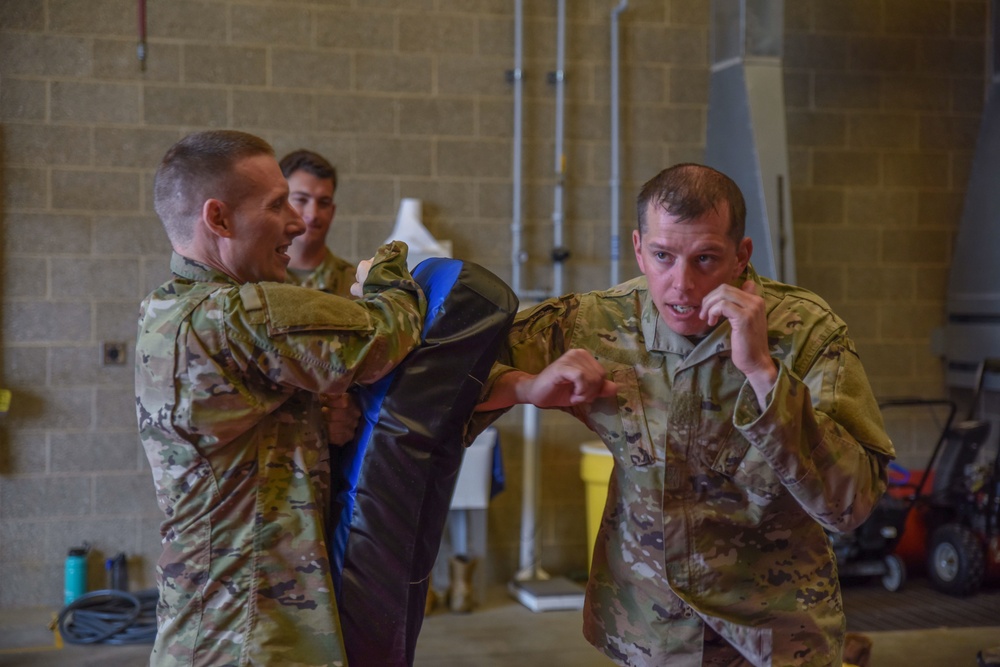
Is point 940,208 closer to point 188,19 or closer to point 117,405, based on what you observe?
point 188,19

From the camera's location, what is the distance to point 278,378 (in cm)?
166

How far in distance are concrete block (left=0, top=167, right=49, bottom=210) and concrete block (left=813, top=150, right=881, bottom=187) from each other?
420cm

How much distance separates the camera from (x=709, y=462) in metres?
1.91

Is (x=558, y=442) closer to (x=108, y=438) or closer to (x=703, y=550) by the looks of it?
(x=108, y=438)

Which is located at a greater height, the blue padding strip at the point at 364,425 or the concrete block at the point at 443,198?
the concrete block at the point at 443,198

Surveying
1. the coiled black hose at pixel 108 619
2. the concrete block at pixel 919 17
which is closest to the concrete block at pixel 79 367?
the coiled black hose at pixel 108 619

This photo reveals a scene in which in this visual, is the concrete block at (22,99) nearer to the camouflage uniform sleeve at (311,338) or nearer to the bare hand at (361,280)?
the bare hand at (361,280)

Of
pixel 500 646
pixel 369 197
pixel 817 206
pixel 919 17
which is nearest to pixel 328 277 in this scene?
pixel 369 197

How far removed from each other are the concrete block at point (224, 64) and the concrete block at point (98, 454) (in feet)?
6.06

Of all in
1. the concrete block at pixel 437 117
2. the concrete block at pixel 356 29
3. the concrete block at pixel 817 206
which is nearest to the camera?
the concrete block at pixel 356 29

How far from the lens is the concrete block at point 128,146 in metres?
4.97

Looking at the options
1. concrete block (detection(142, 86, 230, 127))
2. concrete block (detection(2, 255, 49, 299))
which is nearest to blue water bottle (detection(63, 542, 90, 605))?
concrete block (detection(2, 255, 49, 299))

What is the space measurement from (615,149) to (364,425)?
3978 mm

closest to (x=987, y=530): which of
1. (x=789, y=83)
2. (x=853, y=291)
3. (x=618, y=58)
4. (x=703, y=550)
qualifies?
(x=853, y=291)
